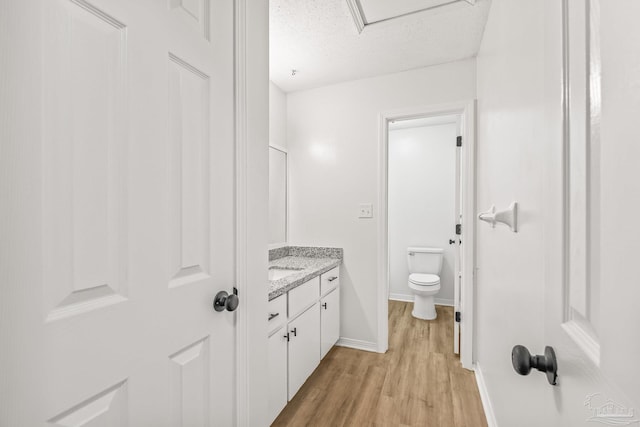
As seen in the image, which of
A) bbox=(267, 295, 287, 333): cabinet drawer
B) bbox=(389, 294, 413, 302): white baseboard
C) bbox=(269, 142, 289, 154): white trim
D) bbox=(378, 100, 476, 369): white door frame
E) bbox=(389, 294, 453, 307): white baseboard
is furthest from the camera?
bbox=(389, 294, 413, 302): white baseboard

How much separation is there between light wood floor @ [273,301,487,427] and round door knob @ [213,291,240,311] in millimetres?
1165

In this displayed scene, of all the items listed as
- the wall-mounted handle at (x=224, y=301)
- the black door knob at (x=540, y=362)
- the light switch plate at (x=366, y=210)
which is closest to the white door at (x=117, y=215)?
the wall-mounted handle at (x=224, y=301)

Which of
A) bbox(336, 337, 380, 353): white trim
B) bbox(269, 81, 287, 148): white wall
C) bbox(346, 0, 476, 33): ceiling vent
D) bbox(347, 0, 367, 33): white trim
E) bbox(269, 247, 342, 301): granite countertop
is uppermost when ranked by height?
bbox(346, 0, 476, 33): ceiling vent

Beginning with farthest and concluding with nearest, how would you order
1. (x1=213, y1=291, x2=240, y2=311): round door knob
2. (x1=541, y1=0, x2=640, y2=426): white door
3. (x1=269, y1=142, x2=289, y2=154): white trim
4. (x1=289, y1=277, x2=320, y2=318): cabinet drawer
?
(x1=269, y1=142, x2=289, y2=154): white trim < (x1=289, y1=277, x2=320, y2=318): cabinet drawer < (x1=213, y1=291, x2=240, y2=311): round door knob < (x1=541, y1=0, x2=640, y2=426): white door

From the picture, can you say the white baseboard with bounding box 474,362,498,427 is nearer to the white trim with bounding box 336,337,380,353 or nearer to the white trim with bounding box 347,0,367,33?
the white trim with bounding box 336,337,380,353

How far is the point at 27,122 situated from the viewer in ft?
1.51

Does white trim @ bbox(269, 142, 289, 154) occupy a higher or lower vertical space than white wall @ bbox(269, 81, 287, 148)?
lower

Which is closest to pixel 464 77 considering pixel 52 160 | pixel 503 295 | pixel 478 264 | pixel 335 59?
pixel 335 59

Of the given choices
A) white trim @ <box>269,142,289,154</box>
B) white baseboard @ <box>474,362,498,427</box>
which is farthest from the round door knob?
white trim @ <box>269,142,289,154</box>

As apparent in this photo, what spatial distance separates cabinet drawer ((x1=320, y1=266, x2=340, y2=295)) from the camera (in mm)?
2150

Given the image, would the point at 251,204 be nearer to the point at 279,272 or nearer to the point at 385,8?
the point at 279,272

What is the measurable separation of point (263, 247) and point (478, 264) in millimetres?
1654

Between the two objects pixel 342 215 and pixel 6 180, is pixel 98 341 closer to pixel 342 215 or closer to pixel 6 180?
pixel 6 180

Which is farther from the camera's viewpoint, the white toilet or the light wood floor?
the white toilet
